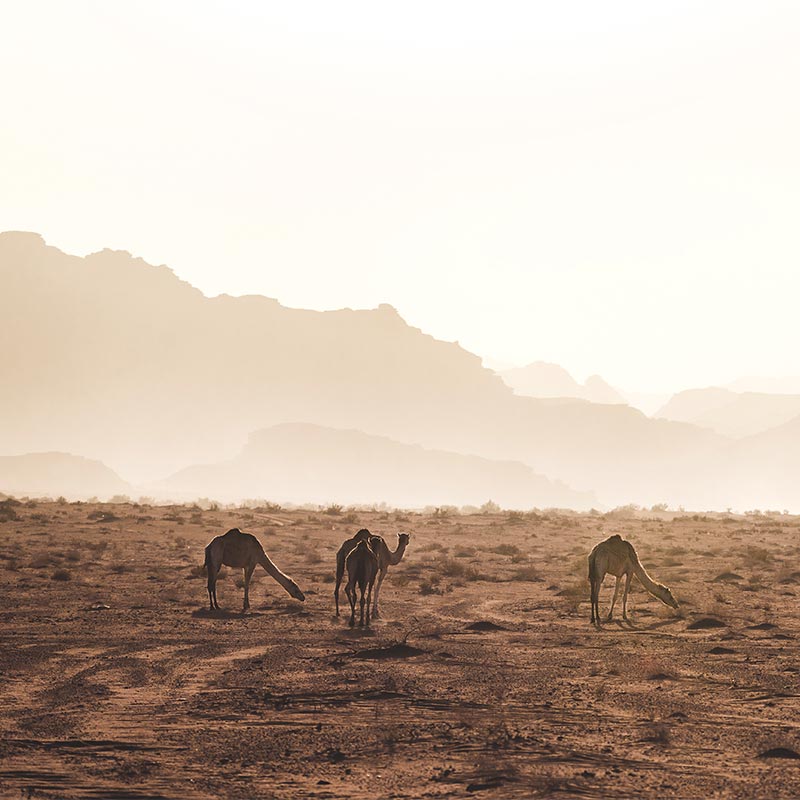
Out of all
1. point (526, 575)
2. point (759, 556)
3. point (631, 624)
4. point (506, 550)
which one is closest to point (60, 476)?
point (506, 550)

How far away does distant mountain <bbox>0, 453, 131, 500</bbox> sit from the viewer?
188000 millimetres

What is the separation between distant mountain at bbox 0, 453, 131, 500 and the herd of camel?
170232 millimetres

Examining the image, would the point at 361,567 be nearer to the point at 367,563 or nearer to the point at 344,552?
the point at 367,563

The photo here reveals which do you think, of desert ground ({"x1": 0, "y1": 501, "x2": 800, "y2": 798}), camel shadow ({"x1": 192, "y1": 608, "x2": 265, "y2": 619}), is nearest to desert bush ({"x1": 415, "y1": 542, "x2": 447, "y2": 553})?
desert ground ({"x1": 0, "y1": 501, "x2": 800, "y2": 798})

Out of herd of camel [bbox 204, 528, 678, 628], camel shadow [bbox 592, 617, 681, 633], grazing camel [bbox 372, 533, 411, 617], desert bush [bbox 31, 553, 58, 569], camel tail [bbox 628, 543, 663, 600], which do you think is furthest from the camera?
desert bush [bbox 31, 553, 58, 569]

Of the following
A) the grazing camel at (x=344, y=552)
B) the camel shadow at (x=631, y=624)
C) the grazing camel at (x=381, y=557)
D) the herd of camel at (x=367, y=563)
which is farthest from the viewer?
the grazing camel at (x=381, y=557)

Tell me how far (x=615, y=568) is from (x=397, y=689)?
8751mm

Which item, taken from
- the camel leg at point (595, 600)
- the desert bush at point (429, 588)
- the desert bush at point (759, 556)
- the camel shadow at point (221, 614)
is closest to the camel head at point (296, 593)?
the camel shadow at point (221, 614)

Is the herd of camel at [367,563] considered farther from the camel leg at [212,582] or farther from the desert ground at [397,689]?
the desert ground at [397,689]

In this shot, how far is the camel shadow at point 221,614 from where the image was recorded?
20.6m

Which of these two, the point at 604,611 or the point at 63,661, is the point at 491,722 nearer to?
the point at 63,661

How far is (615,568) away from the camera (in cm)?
2086

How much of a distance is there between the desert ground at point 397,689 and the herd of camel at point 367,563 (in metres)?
0.52

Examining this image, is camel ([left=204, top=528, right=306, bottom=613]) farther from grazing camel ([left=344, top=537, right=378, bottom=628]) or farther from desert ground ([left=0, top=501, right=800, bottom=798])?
grazing camel ([left=344, top=537, right=378, bottom=628])
